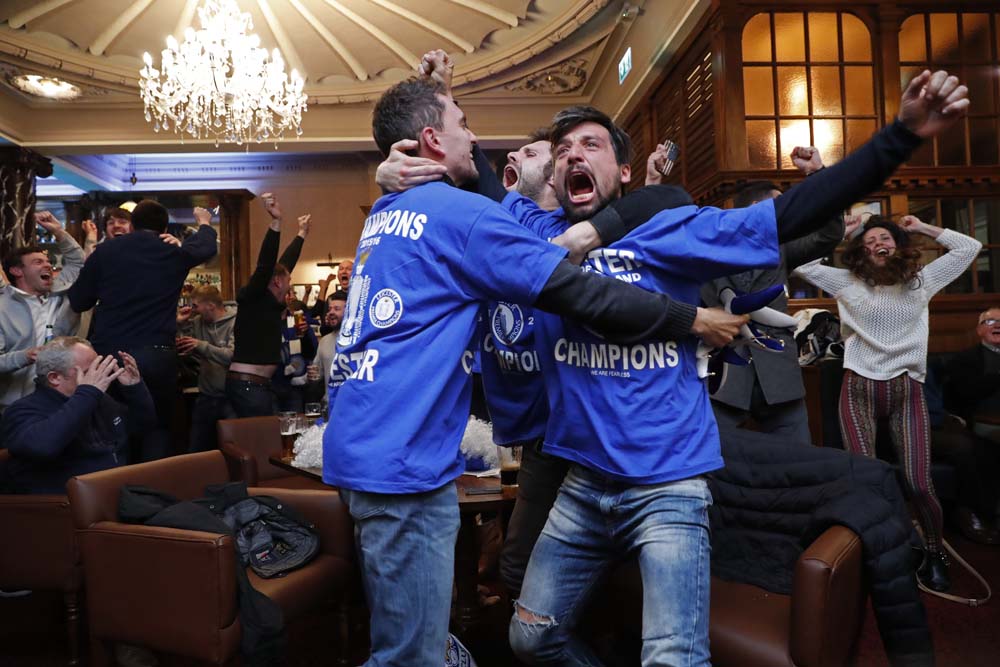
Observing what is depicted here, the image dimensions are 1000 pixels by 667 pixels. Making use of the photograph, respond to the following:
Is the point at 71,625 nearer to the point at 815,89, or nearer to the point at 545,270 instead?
the point at 545,270

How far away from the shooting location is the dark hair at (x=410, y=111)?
148 centimetres

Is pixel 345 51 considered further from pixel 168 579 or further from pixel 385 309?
pixel 385 309

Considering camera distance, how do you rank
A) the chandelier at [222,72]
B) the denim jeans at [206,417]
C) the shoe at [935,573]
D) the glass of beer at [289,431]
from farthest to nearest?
the chandelier at [222,72]
the denim jeans at [206,417]
the glass of beer at [289,431]
the shoe at [935,573]

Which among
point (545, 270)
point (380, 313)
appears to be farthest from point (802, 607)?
point (380, 313)

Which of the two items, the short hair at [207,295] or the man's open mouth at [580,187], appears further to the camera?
the short hair at [207,295]

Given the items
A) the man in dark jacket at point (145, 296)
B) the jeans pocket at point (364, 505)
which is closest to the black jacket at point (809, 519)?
the jeans pocket at point (364, 505)

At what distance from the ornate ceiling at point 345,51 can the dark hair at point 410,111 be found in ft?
13.1

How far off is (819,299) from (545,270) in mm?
4200

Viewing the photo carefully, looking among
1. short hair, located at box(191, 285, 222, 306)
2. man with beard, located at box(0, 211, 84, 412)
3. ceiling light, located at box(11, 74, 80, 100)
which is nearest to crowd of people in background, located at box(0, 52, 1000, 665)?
man with beard, located at box(0, 211, 84, 412)

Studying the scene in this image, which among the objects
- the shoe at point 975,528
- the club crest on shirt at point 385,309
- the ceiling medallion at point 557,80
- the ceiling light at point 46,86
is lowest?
the shoe at point 975,528

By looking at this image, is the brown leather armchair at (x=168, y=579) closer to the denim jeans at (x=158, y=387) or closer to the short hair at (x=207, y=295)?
the denim jeans at (x=158, y=387)

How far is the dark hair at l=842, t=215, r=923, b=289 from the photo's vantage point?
314 cm

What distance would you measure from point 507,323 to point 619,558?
579 millimetres

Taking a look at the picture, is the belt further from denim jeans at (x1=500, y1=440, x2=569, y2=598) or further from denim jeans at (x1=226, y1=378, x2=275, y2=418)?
denim jeans at (x1=500, y1=440, x2=569, y2=598)
